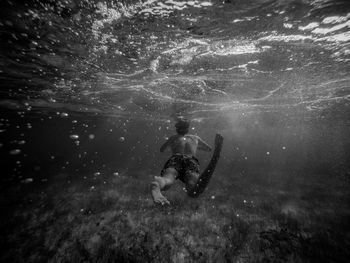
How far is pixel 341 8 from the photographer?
22.5ft

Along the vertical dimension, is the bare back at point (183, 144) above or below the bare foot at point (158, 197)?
above

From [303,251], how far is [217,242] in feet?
14.7

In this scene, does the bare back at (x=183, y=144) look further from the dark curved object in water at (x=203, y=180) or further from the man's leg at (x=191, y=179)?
the dark curved object in water at (x=203, y=180)

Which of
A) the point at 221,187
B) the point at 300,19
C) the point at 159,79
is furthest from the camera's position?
the point at 221,187

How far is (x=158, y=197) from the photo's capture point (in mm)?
5637

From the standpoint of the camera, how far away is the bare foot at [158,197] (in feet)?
17.7

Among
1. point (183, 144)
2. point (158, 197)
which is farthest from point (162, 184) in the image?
point (183, 144)

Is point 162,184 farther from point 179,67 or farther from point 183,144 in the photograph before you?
point 179,67

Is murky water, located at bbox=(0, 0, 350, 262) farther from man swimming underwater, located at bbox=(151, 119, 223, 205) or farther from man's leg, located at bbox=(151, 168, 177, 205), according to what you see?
man's leg, located at bbox=(151, 168, 177, 205)

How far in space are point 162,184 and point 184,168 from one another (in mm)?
1577

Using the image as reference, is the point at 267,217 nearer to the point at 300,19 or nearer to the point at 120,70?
the point at 300,19

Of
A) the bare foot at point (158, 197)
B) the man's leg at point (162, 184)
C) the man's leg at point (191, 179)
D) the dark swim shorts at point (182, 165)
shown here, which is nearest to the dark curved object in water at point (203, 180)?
the man's leg at point (191, 179)

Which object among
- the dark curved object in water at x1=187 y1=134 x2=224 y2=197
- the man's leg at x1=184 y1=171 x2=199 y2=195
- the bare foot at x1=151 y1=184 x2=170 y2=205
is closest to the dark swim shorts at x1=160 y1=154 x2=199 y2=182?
the man's leg at x1=184 y1=171 x2=199 y2=195

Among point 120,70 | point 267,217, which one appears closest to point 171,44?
point 120,70
